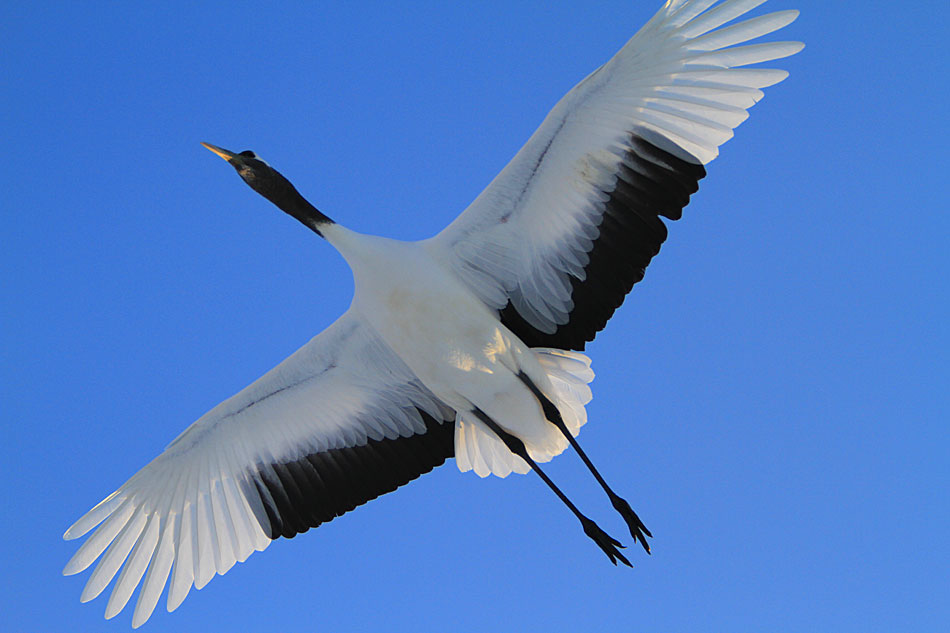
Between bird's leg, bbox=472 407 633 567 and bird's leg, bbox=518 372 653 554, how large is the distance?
0.16 metres

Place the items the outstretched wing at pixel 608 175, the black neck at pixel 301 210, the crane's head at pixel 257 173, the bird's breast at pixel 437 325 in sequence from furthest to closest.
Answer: the crane's head at pixel 257 173
the black neck at pixel 301 210
the bird's breast at pixel 437 325
the outstretched wing at pixel 608 175

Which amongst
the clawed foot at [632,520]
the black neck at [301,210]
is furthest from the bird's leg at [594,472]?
the black neck at [301,210]

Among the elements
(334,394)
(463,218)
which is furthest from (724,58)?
(334,394)

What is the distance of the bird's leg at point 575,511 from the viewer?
6773 millimetres

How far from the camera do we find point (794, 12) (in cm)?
560

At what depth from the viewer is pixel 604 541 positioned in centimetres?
683

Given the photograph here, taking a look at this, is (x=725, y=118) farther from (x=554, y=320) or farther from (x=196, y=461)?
(x=196, y=461)

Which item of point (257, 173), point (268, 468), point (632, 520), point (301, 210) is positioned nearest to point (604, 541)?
point (632, 520)

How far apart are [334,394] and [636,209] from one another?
102 inches

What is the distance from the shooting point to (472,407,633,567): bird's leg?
6773 mm

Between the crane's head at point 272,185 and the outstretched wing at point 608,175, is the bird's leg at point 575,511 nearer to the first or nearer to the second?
the outstretched wing at point 608,175

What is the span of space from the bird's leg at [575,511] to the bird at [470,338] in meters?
0.01

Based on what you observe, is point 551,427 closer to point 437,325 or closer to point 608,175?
point 437,325

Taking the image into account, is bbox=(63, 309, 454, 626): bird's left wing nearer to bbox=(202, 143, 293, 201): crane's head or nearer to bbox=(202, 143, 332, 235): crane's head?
bbox=(202, 143, 332, 235): crane's head
